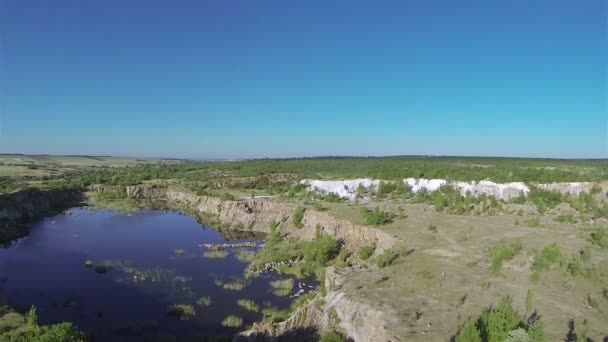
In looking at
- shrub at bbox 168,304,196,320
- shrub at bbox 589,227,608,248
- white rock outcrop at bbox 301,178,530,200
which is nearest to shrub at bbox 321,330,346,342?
shrub at bbox 168,304,196,320

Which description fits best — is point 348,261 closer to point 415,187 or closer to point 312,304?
point 312,304

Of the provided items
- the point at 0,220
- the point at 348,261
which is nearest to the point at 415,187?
the point at 348,261

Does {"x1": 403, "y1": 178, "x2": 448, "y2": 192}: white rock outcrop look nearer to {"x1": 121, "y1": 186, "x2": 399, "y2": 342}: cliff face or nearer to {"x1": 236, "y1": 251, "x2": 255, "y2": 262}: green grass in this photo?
{"x1": 121, "y1": 186, "x2": 399, "y2": 342}: cliff face

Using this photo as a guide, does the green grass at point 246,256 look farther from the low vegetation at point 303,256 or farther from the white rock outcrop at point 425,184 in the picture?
the white rock outcrop at point 425,184

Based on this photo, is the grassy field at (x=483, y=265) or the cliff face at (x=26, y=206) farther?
the cliff face at (x=26, y=206)

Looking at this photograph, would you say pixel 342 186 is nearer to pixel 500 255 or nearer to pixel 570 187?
pixel 570 187

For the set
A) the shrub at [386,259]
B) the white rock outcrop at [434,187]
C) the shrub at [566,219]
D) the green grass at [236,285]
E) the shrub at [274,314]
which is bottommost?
the green grass at [236,285]

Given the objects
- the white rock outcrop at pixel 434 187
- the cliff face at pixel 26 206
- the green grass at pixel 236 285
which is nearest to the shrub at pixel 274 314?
the green grass at pixel 236 285

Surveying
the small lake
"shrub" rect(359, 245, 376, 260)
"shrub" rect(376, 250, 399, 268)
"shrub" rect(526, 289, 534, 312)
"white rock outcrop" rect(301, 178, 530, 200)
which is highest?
"white rock outcrop" rect(301, 178, 530, 200)
